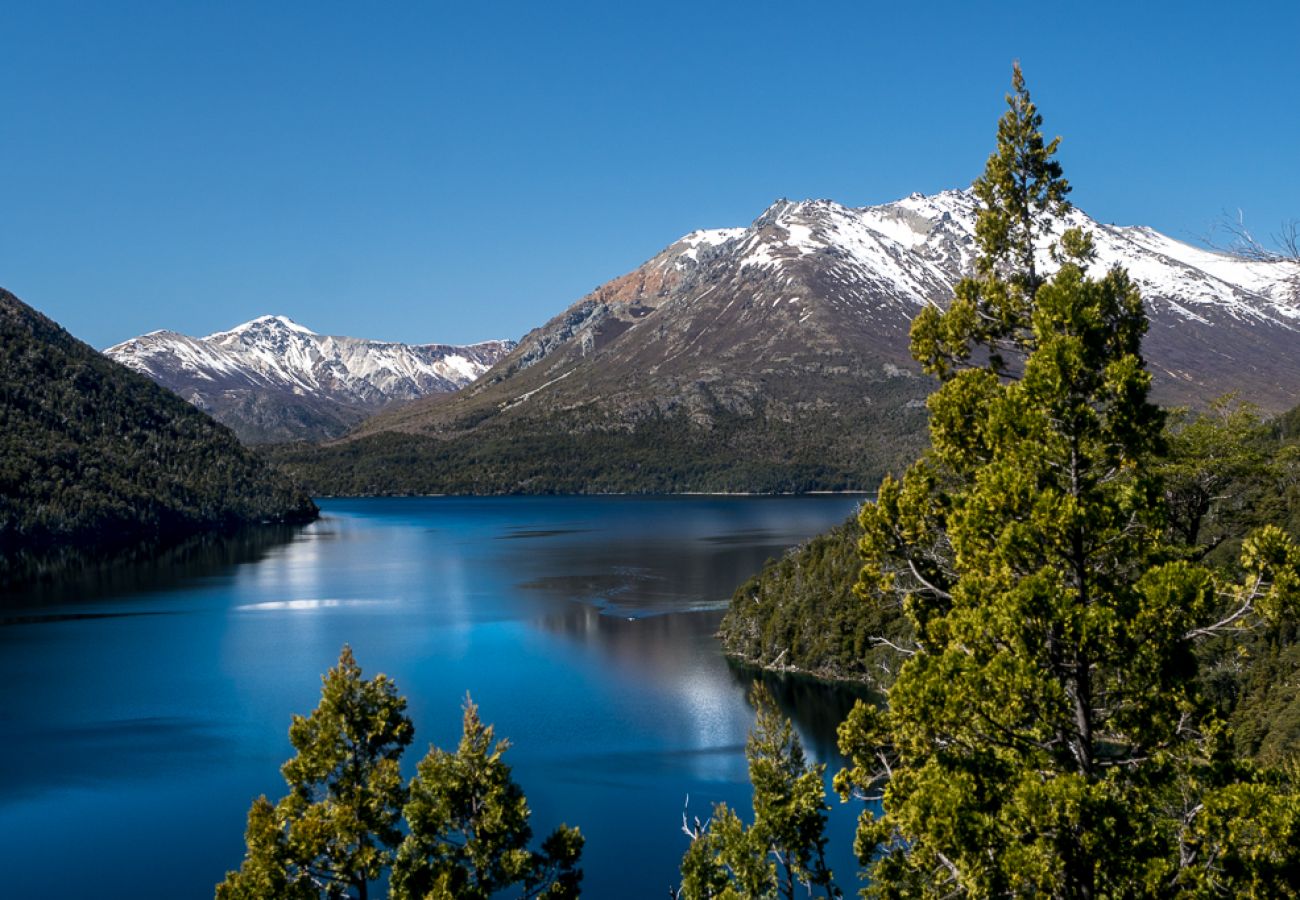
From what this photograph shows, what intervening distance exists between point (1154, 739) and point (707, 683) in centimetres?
6264

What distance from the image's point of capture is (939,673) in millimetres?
13586

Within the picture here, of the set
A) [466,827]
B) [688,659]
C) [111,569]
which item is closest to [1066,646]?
[466,827]

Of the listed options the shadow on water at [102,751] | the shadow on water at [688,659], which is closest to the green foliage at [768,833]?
the shadow on water at [688,659]

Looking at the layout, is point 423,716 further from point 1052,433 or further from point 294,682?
point 1052,433

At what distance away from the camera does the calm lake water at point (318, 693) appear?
46.2 meters

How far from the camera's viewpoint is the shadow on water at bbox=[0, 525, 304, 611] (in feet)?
412

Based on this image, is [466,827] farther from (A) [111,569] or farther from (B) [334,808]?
(A) [111,569]

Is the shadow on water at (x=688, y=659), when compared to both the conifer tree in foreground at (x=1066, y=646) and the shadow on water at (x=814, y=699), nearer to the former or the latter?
the shadow on water at (x=814, y=699)

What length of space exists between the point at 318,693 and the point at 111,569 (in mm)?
94678

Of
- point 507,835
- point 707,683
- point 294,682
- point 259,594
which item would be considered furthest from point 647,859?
point 259,594

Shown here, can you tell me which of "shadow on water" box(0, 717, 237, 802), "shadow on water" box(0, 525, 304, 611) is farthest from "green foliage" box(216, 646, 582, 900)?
"shadow on water" box(0, 525, 304, 611)

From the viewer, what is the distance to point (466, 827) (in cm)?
2528

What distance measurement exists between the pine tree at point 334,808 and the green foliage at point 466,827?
2.01 ft

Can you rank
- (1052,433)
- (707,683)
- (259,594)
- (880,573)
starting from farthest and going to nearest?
(259,594)
(707,683)
(880,573)
(1052,433)
